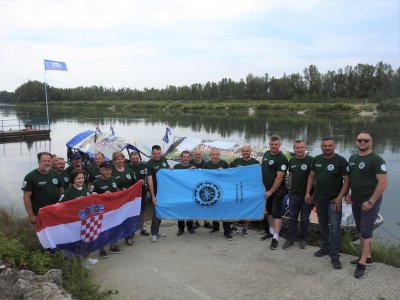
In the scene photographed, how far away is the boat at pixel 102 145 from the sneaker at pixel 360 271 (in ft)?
37.0

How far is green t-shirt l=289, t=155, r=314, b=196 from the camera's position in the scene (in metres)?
6.21

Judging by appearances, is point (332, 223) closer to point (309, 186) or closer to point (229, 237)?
point (309, 186)

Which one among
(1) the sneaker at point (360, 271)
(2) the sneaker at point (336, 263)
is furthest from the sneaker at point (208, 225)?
(1) the sneaker at point (360, 271)

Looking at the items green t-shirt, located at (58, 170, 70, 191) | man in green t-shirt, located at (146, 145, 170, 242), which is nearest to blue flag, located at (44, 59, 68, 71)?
green t-shirt, located at (58, 170, 70, 191)

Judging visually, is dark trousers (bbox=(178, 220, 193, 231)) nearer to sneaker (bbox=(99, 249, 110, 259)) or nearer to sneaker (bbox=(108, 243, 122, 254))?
sneaker (bbox=(108, 243, 122, 254))

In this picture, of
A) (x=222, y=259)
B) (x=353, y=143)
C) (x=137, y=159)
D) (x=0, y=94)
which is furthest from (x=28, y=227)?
(x=0, y=94)

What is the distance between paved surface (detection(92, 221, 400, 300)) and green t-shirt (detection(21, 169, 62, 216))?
4.28 ft

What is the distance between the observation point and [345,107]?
244 ft

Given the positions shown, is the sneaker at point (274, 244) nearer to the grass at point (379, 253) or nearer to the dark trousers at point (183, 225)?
the grass at point (379, 253)

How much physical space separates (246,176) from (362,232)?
2.45 meters

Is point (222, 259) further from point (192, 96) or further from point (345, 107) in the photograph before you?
point (192, 96)

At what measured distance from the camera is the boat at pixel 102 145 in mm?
16172

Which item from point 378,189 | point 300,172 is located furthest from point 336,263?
point 300,172

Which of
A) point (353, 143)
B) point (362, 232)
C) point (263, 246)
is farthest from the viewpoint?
point (353, 143)
